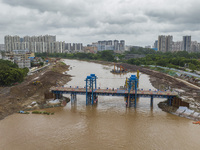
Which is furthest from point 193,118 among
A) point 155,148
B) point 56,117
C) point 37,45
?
point 37,45

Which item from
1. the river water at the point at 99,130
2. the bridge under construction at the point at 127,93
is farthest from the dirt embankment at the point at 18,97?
the bridge under construction at the point at 127,93


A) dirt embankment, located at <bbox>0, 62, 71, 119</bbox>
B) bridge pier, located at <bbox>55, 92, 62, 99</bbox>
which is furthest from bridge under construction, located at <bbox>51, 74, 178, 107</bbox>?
dirt embankment, located at <bbox>0, 62, 71, 119</bbox>

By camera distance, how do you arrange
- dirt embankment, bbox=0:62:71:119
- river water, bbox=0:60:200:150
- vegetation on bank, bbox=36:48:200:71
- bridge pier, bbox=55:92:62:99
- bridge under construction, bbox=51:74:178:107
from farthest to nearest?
vegetation on bank, bbox=36:48:200:71
bridge pier, bbox=55:92:62:99
bridge under construction, bbox=51:74:178:107
dirt embankment, bbox=0:62:71:119
river water, bbox=0:60:200:150

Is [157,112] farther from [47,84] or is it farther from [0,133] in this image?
[47,84]

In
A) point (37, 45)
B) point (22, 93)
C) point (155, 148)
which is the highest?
point (37, 45)

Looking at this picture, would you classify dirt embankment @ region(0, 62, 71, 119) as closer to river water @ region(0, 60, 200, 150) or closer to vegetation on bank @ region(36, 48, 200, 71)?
river water @ region(0, 60, 200, 150)

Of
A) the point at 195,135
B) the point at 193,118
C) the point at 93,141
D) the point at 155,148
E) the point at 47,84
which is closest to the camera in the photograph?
the point at 155,148

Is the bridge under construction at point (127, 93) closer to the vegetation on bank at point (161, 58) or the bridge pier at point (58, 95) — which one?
the bridge pier at point (58, 95)

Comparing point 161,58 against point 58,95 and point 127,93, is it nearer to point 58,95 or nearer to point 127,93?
point 127,93

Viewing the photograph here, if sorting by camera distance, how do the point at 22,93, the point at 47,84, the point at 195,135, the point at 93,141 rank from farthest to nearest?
the point at 47,84 < the point at 22,93 < the point at 195,135 < the point at 93,141
